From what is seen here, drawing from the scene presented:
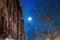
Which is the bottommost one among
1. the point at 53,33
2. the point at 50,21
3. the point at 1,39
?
the point at 1,39

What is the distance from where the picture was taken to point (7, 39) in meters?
16.3

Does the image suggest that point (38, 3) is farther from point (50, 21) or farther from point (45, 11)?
point (50, 21)

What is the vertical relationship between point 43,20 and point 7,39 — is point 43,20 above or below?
above

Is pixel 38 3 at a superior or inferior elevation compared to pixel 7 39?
superior

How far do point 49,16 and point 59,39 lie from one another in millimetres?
14420

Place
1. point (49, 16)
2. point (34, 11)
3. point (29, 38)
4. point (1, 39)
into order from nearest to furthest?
point (1, 39) → point (49, 16) → point (34, 11) → point (29, 38)

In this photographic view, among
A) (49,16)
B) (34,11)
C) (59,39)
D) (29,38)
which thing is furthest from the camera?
(29,38)

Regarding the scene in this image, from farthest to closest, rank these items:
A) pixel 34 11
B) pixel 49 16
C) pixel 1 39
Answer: pixel 34 11
pixel 49 16
pixel 1 39

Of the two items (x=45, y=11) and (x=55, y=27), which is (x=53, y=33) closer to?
(x=55, y=27)

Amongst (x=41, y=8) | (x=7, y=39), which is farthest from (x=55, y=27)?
(x=7, y=39)

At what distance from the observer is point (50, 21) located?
3058cm

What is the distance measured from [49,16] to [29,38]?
23514mm

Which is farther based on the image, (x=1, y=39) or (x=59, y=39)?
(x=59, y=39)

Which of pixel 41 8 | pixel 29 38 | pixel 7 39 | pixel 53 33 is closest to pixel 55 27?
pixel 53 33
